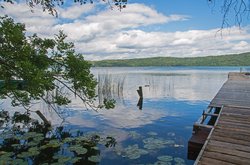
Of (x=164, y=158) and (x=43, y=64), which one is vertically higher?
(x=43, y=64)

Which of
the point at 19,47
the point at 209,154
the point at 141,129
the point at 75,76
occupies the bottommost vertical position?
the point at 141,129

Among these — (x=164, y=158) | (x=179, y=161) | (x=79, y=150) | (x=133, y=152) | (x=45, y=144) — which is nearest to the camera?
(x=179, y=161)

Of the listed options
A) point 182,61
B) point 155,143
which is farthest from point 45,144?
point 182,61

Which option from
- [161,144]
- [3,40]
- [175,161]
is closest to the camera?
[3,40]

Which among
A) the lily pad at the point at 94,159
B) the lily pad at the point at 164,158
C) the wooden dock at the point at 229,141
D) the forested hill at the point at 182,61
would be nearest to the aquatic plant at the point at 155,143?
the lily pad at the point at 164,158

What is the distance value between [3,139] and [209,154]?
26.9 ft

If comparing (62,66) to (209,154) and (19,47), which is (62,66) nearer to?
(19,47)

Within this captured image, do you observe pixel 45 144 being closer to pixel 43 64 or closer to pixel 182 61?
pixel 43 64

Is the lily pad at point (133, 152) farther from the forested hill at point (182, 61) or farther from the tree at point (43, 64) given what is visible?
the forested hill at point (182, 61)

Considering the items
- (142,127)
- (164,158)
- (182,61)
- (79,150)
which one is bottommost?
(142,127)

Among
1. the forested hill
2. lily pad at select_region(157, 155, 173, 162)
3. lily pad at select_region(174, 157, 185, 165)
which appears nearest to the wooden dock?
lily pad at select_region(174, 157, 185, 165)

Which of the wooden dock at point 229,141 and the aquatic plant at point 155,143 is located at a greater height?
the wooden dock at point 229,141

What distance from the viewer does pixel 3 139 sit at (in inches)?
372

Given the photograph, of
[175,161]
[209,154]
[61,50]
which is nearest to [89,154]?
[175,161]
